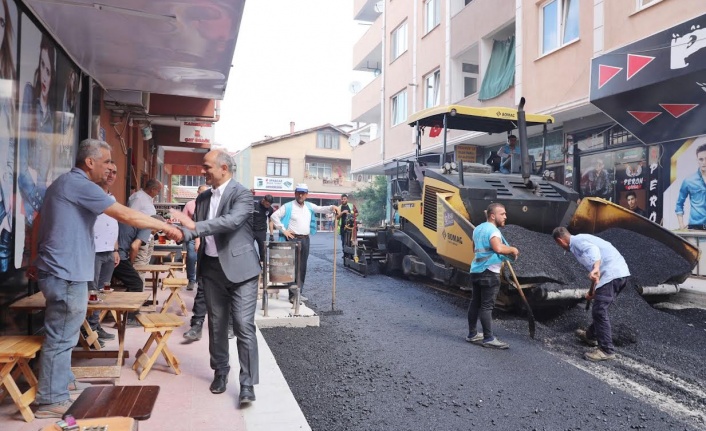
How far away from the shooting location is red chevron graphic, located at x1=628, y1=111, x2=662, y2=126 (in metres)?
9.30

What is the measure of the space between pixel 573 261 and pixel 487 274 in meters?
2.17

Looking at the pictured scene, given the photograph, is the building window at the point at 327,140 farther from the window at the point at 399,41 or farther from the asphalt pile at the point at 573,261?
the asphalt pile at the point at 573,261

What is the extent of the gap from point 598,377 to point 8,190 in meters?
5.36

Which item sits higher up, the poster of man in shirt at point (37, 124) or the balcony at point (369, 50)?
the balcony at point (369, 50)

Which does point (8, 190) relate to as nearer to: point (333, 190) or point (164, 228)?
point (164, 228)

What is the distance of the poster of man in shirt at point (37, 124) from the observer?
439 centimetres

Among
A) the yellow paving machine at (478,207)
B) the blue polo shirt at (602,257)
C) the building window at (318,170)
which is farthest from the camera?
the building window at (318,170)

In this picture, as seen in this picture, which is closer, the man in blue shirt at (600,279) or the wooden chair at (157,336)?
the wooden chair at (157,336)

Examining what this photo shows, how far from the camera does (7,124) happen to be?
4047mm

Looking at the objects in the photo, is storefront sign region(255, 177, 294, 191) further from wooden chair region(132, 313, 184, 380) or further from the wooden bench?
the wooden bench

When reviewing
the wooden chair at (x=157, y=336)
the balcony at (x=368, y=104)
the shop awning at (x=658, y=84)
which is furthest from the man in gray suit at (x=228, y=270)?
the balcony at (x=368, y=104)

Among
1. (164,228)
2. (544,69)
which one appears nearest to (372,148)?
(544,69)

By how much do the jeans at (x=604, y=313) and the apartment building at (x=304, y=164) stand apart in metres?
36.8

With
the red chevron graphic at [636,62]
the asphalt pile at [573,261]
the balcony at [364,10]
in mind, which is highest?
the balcony at [364,10]
